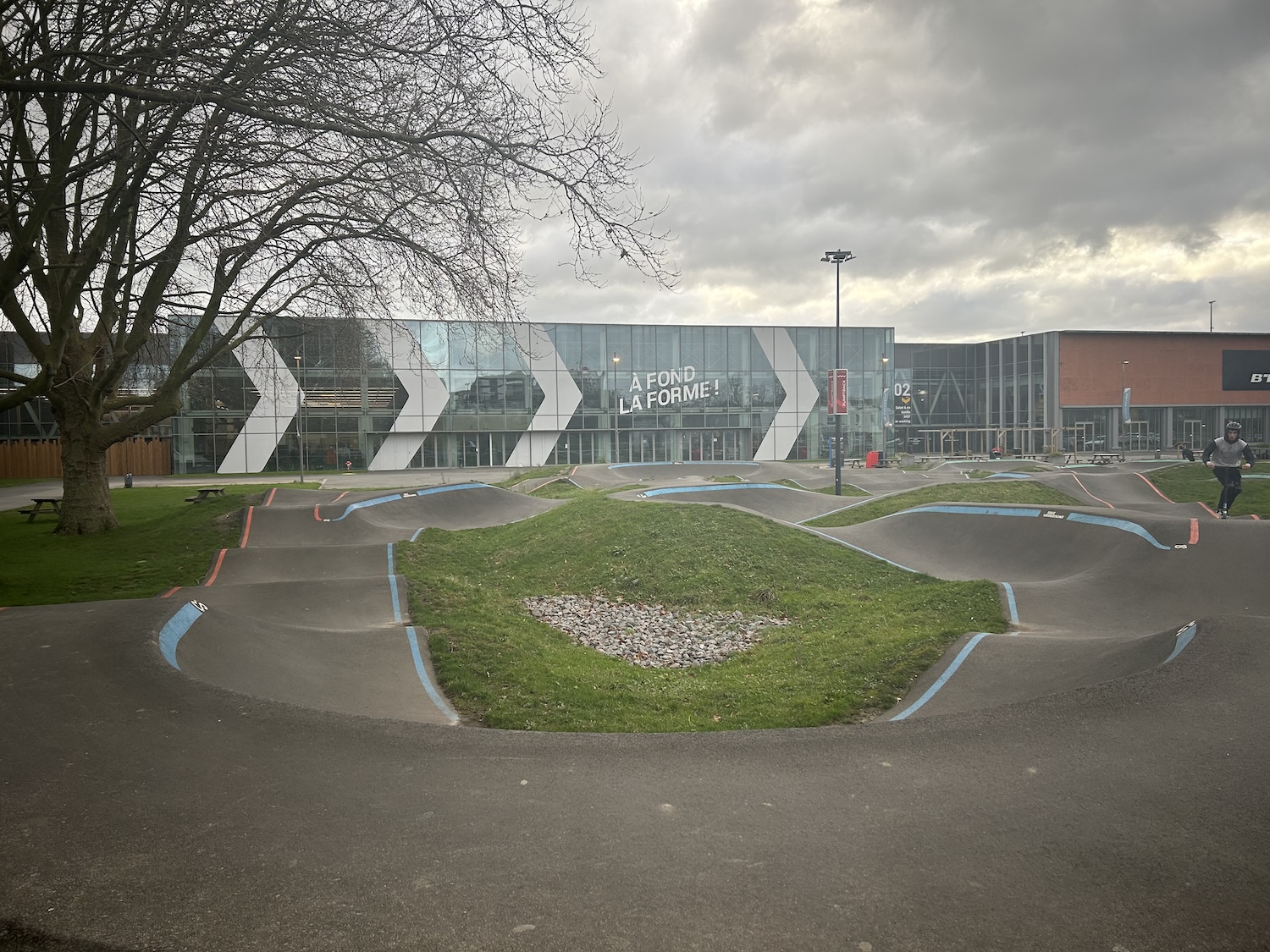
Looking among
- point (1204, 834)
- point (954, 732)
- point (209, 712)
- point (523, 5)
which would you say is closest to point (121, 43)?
point (523, 5)

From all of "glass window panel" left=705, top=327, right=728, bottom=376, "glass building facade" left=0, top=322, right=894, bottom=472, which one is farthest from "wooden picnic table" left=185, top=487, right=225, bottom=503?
"glass window panel" left=705, top=327, right=728, bottom=376

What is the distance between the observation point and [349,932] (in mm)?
3311

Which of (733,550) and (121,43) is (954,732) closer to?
(121,43)

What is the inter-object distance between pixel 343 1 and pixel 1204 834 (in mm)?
8329

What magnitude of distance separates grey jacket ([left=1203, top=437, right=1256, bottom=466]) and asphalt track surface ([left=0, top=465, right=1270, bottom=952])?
11.3 metres

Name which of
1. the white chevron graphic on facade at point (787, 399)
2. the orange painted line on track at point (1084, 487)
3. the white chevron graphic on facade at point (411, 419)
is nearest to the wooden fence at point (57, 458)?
the white chevron graphic on facade at point (411, 419)

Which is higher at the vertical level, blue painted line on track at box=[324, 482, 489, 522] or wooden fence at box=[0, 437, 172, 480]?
wooden fence at box=[0, 437, 172, 480]

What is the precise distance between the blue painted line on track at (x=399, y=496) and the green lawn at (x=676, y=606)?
3.84 m

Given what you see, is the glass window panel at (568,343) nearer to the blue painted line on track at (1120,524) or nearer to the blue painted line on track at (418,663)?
the blue painted line on track at (1120,524)

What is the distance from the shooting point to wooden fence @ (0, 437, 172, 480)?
4762 centimetres

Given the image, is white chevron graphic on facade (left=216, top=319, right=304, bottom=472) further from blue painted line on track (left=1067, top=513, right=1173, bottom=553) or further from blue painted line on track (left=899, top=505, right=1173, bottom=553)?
blue painted line on track (left=1067, top=513, right=1173, bottom=553)

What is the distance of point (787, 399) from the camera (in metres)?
58.0

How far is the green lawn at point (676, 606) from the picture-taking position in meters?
8.00

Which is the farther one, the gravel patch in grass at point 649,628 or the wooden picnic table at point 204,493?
the wooden picnic table at point 204,493
